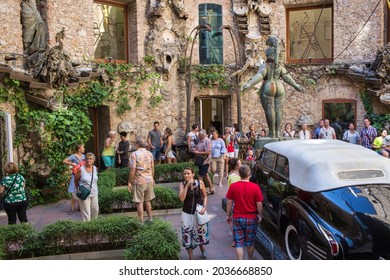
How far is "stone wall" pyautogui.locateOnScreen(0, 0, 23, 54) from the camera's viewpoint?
1016 centimetres

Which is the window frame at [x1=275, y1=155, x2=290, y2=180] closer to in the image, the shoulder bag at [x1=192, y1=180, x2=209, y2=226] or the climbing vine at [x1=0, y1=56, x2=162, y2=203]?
the shoulder bag at [x1=192, y1=180, x2=209, y2=226]

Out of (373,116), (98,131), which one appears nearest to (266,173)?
(98,131)

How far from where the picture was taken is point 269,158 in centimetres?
714

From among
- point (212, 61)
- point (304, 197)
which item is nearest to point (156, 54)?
point (212, 61)

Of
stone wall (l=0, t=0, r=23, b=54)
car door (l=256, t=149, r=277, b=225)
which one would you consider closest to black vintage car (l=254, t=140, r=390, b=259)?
car door (l=256, t=149, r=277, b=225)

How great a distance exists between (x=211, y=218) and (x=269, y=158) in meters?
1.81

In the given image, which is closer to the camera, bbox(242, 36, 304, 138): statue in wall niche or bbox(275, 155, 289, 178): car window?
bbox(275, 155, 289, 178): car window

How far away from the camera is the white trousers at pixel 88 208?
22.7 feet

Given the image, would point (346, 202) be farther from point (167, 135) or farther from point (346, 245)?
point (167, 135)

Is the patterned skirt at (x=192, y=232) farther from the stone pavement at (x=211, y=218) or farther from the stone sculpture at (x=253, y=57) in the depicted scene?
the stone sculpture at (x=253, y=57)

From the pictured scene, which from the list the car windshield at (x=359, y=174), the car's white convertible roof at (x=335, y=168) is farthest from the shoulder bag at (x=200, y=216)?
the car windshield at (x=359, y=174)

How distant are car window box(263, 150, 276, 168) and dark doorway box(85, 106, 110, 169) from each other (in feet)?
24.0

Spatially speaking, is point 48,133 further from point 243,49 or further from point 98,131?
point 243,49

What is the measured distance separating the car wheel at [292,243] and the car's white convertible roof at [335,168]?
0.62 metres
